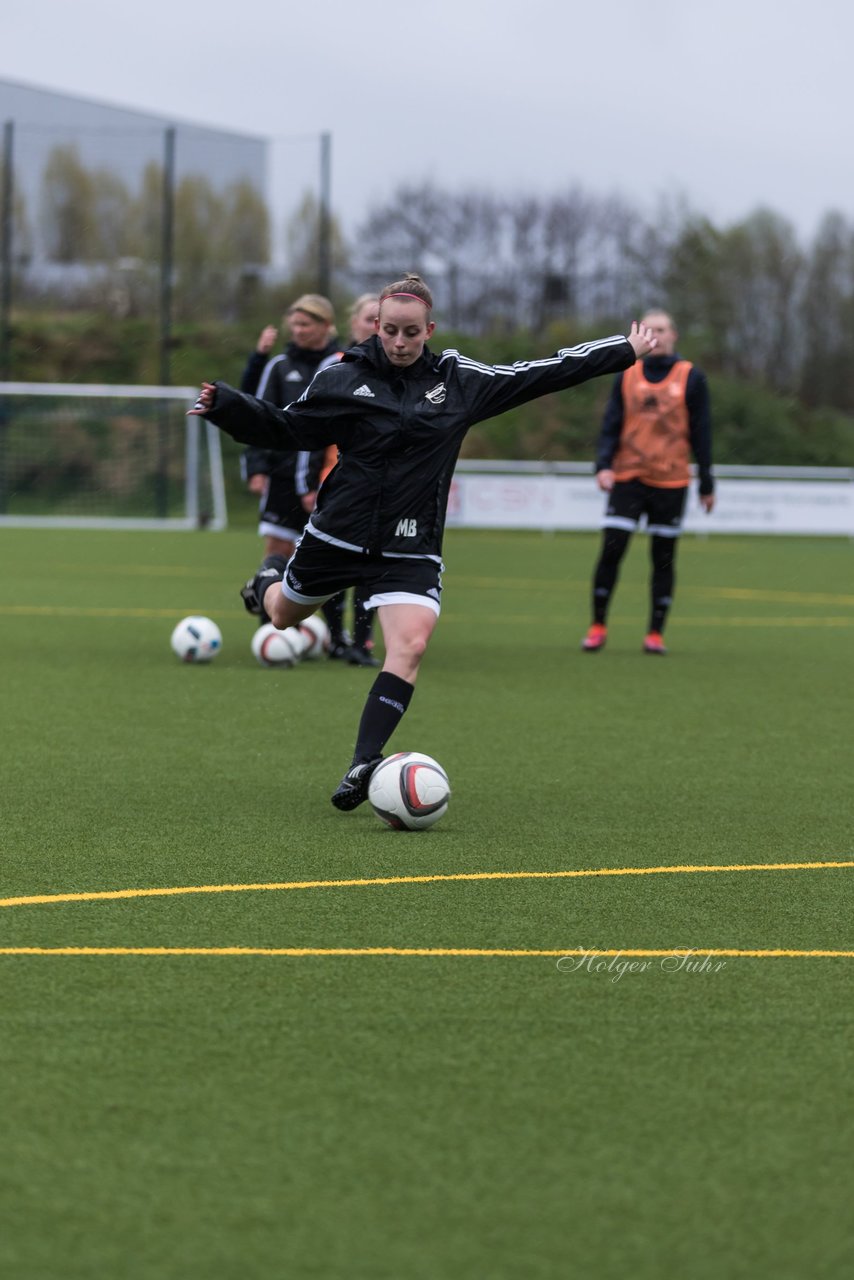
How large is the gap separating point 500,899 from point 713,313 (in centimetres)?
4573

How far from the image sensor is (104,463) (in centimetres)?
3350

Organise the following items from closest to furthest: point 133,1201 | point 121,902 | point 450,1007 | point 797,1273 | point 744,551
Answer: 1. point 797,1273
2. point 133,1201
3. point 450,1007
4. point 121,902
5. point 744,551

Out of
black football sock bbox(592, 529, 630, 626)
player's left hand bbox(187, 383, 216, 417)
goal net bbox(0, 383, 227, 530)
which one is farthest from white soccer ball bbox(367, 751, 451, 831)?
goal net bbox(0, 383, 227, 530)

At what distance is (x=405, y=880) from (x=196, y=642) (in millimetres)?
6437

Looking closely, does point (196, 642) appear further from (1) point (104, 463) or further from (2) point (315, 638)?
(1) point (104, 463)

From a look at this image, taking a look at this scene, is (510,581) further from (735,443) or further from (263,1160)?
(735,443)

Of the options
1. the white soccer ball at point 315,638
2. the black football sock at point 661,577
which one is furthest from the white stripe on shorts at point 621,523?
the white soccer ball at point 315,638

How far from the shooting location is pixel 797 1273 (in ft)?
8.86

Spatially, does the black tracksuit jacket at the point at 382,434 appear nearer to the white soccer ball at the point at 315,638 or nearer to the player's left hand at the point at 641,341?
the player's left hand at the point at 641,341

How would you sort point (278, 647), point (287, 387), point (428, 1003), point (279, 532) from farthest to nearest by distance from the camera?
point (279, 532), point (278, 647), point (287, 387), point (428, 1003)

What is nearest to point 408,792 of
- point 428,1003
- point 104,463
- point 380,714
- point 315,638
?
point 380,714

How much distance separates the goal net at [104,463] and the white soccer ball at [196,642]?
21052 mm

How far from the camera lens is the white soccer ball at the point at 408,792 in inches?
241

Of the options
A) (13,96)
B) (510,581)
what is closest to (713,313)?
(13,96)
